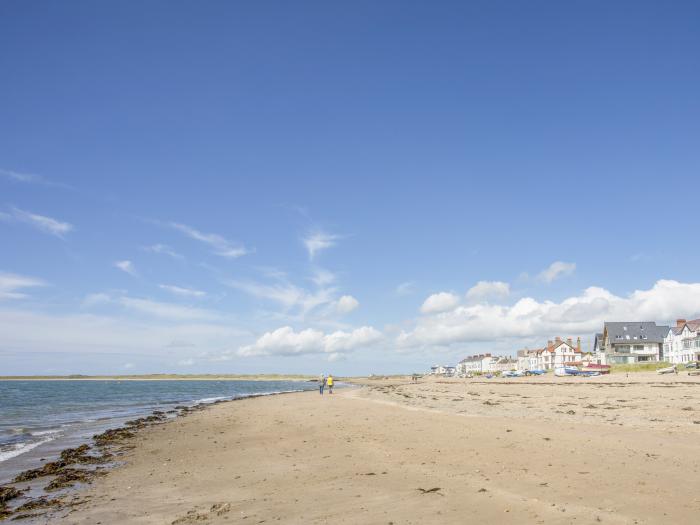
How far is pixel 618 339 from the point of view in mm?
122625

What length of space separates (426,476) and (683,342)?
11699 centimetres

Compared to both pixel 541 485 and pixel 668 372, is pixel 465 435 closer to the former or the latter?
pixel 541 485

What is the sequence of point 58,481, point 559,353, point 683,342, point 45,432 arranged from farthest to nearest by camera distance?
point 559,353 → point 683,342 → point 45,432 → point 58,481

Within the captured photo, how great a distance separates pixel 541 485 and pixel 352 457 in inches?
243

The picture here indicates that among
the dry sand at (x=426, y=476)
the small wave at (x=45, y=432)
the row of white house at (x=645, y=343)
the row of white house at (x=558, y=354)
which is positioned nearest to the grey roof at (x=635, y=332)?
the row of white house at (x=645, y=343)

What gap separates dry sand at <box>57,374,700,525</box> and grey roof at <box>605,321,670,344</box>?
11354 centimetres

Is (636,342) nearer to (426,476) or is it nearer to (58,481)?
(426,476)

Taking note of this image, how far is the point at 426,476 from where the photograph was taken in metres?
11.9

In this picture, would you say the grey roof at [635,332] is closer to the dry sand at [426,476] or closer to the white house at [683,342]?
the white house at [683,342]

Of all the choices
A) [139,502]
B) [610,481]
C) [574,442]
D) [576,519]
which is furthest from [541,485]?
[139,502]

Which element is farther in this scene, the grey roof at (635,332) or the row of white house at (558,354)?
the row of white house at (558,354)

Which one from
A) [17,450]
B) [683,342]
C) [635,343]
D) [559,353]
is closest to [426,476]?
[17,450]

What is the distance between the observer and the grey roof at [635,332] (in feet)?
400

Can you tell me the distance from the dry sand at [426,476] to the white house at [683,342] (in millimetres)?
96912
